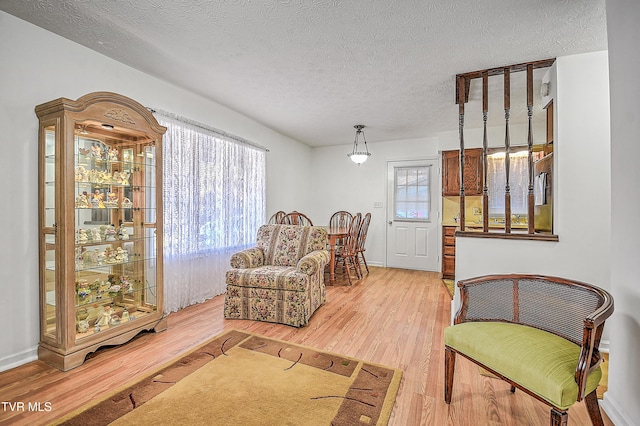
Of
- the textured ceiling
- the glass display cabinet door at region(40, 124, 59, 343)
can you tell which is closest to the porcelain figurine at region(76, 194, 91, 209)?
the glass display cabinet door at region(40, 124, 59, 343)

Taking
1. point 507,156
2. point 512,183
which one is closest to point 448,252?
point 512,183

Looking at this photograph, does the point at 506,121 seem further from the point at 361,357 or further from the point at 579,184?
the point at 361,357

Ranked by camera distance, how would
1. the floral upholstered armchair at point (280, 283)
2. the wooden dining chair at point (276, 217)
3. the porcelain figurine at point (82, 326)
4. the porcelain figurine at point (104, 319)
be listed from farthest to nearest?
the wooden dining chair at point (276, 217), the floral upholstered armchair at point (280, 283), the porcelain figurine at point (104, 319), the porcelain figurine at point (82, 326)

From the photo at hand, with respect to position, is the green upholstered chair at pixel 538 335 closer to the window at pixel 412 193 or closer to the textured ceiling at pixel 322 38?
the textured ceiling at pixel 322 38

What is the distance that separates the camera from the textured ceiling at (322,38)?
1941mm

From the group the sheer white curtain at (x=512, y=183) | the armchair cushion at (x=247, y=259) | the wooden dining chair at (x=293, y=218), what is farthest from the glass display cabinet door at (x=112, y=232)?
the sheer white curtain at (x=512, y=183)

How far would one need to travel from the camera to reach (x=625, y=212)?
5.04 feet

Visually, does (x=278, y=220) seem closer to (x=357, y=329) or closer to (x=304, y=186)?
(x=304, y=186)

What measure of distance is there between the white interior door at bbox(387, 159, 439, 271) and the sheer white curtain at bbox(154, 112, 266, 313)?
2.83m

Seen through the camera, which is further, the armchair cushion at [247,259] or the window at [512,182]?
the window at [512,182]

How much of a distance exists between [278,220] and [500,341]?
398 centimetres

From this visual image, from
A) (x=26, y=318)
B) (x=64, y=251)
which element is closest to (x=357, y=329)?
(x=64, y=251)

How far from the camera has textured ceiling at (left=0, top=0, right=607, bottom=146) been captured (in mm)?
1941

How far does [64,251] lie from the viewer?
2.05 m
